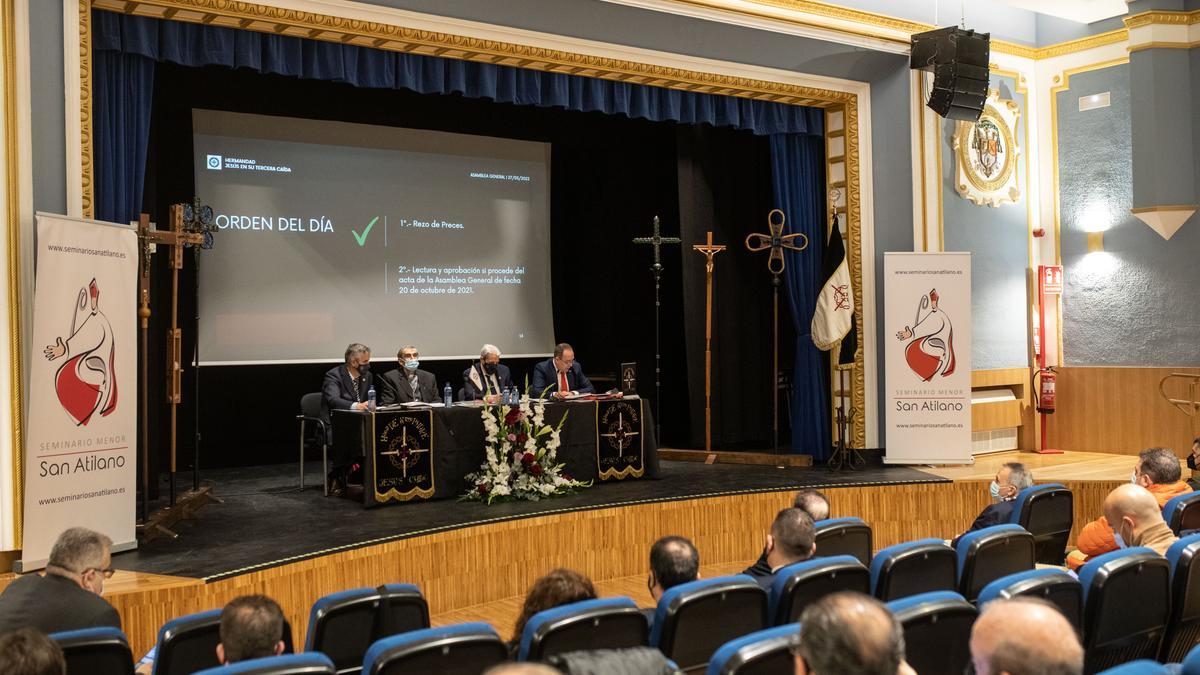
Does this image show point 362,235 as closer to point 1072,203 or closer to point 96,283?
point 96,283

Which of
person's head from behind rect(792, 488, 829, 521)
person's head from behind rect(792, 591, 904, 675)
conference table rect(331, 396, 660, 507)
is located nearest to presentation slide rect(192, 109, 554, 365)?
conference table rect(331, 396, 660, 507)

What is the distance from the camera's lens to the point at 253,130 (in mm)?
8039

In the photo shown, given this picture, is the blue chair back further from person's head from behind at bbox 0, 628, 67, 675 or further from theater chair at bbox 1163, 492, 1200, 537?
theater chair at bbox 1163, 492, 1200, 537

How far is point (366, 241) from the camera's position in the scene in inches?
334

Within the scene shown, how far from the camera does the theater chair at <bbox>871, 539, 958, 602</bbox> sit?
3.37 m

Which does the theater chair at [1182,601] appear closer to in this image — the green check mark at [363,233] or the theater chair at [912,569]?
the theater chair at [912,569]

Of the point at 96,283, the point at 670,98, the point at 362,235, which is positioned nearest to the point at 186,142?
the point at 362,235

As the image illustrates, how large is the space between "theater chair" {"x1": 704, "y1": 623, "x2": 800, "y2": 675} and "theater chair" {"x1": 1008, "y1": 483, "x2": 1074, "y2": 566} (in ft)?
8.72

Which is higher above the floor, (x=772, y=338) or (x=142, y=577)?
(x=772, y=338)

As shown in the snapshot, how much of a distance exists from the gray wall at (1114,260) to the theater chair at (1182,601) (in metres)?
6.23

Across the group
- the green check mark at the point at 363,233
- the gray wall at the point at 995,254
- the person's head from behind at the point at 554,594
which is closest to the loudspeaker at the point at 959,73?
the gray wall at the point at 995,254

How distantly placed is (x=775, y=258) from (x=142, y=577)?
20.0ft

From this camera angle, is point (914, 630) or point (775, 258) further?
point (775, 258)

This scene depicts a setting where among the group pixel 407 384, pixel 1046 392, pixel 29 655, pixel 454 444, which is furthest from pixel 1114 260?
pixel 29 655
